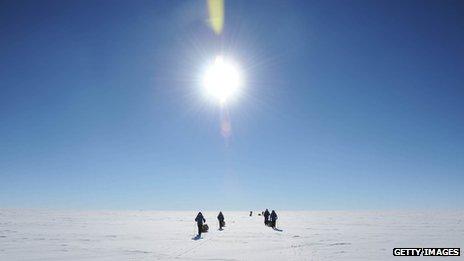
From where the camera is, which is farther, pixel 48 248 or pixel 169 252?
pixel 48 248

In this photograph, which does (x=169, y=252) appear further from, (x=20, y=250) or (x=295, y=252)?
(x=20, y=250)

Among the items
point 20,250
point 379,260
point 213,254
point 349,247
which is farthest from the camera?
point 349,247

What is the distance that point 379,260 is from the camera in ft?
42.7

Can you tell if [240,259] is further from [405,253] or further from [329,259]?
[405,253]

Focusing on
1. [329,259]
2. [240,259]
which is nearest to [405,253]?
[329,259]

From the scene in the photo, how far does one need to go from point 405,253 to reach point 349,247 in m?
2.54

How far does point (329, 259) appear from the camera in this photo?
13.2m

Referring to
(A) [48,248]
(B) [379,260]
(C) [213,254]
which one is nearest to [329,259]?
(B) [379,260]

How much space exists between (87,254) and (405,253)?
1157cm

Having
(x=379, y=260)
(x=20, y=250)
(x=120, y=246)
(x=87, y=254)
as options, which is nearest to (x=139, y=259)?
(x=87, y=254)

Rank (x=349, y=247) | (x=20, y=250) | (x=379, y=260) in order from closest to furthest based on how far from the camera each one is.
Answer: (x=379, y=260), (x=20, y=250), (x=349, y=247)

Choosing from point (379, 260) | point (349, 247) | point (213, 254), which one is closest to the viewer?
point (379, 260)

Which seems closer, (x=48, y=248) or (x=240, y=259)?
(x=240, y=259)

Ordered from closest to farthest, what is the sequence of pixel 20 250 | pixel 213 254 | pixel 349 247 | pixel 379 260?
pixel 379 260 → pixel 213 254 → pixel 20 250 → pixel 349 247
